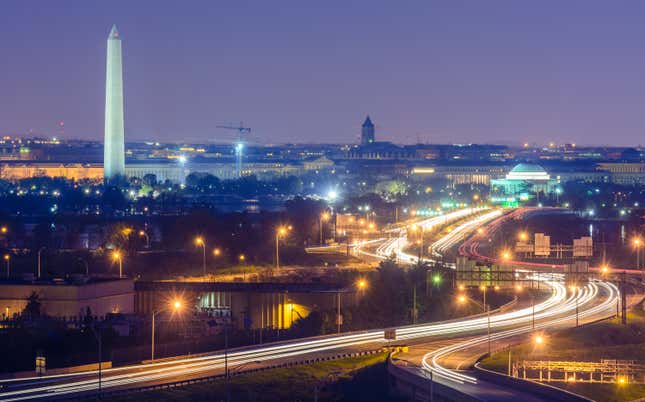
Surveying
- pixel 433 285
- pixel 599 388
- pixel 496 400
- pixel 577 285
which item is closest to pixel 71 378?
pixel 496 400

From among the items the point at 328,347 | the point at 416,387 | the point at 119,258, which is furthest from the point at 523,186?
the point at 416,387

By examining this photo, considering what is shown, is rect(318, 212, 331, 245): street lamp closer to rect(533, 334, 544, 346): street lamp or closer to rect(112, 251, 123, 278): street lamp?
rect(112, 251, 123, 278): street lamp

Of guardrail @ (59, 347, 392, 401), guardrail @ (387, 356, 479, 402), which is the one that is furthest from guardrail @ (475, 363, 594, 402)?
guardrail @ (59, 347, 392, 401)

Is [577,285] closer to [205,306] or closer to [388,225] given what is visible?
[205,306]

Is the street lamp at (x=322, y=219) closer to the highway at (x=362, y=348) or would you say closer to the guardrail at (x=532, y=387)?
the highway at (x=362, y=348)

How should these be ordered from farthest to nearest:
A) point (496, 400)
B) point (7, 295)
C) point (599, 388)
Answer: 1. point (7, 295)
2. point (599, 388)
3. point (496, 400)

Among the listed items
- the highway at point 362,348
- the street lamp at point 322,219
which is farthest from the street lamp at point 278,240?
the highway at point 362,348
